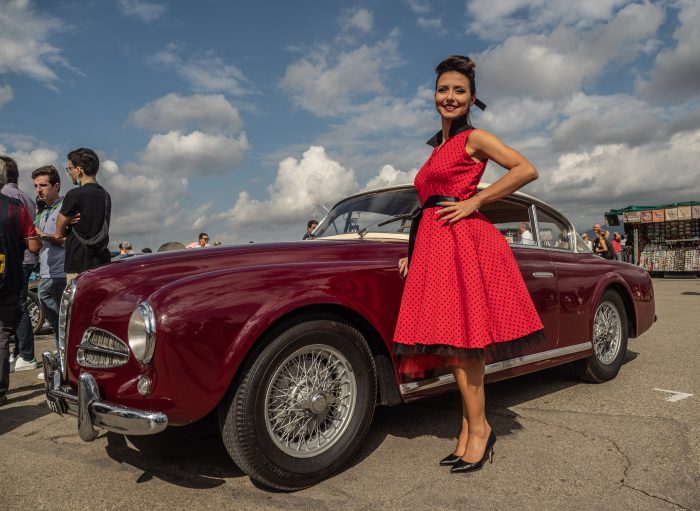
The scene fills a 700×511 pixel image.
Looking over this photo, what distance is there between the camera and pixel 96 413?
2301 millimetres

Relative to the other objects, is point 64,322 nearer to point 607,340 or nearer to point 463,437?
point 463,437

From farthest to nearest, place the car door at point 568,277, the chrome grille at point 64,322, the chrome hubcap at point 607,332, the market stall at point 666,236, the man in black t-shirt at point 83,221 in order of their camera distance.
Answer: the market stall at point 666,236 < the chrome hubcap at point 607,332 < the man in black t-shirt at point 83,221 < the car door at point 568,277 < the chrome grille at point 64,322

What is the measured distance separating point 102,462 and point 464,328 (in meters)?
1.99

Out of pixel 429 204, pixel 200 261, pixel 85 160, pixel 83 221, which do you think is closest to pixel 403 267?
pixel 429 204

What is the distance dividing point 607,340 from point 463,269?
2.61 m

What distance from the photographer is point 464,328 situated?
2537mm

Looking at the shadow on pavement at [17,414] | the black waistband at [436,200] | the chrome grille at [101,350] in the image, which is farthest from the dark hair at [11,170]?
the black waistband at [436,200]

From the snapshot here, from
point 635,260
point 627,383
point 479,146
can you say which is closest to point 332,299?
point 479,146

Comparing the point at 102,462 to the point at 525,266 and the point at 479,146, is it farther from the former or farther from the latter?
the point at 525,266

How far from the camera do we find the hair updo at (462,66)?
2.68 meters

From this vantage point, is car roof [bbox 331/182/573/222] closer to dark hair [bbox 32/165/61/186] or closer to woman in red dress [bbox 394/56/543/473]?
woman in red dress [bbox 394/56/543/473]

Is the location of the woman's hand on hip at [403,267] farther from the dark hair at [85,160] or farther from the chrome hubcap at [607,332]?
the dark hair at [85,160]

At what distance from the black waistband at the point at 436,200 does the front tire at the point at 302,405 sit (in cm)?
71

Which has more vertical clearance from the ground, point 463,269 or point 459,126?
point 459,126
